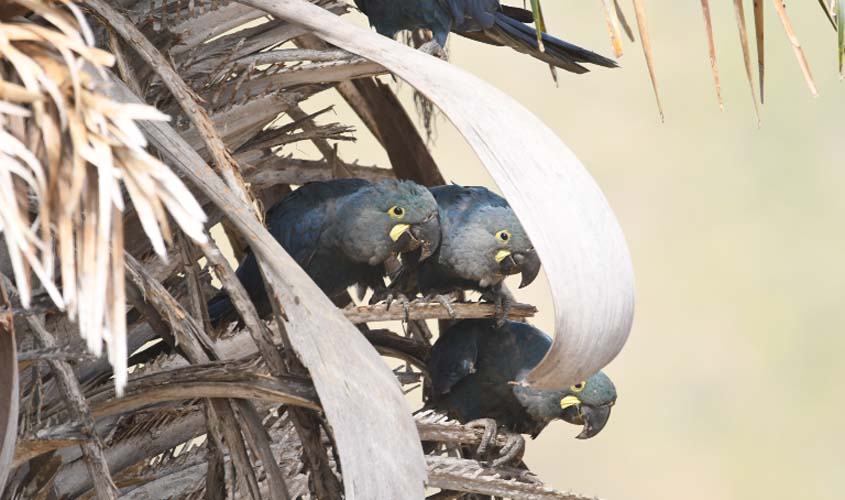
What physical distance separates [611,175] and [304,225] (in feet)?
13.7

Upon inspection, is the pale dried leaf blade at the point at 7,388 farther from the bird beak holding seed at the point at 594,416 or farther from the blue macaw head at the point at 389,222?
the bird beak holding seed at the point at 594,416

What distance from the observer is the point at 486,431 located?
254 centimetres

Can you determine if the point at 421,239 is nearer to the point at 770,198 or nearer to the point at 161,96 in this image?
the point at 161,96

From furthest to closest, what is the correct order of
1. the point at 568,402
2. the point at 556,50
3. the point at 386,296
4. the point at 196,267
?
the point at 556,50, the point at 568,402, the point at 386,296, the point at 196,267

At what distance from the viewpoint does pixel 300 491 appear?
6.66ft

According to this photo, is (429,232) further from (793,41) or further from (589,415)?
(793,41)

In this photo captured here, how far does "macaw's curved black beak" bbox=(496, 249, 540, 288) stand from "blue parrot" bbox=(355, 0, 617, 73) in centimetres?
58

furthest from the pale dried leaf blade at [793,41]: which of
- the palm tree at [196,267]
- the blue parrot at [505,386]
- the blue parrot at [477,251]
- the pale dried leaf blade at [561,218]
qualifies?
the blue parrot at [505,386]

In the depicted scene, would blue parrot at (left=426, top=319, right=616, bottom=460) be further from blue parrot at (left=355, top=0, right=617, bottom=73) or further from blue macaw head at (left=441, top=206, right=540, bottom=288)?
blue parrot at (left=355, top=0, right=617, bottom=73)

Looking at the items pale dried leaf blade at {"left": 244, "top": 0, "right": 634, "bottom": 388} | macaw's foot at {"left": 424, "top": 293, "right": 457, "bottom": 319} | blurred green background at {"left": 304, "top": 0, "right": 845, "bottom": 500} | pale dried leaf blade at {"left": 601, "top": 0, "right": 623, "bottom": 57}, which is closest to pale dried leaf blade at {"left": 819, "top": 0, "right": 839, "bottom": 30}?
pale dried leaf blade at {"left": 601, "top": 0, "right": 623, "bottom": 57}

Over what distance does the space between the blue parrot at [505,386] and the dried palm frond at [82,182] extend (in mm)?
1527

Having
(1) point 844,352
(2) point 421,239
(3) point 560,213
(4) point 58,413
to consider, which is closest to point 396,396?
(3) point 560,213

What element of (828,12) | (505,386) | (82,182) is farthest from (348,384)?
(505,386)

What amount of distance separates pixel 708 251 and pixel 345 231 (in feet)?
14.2
